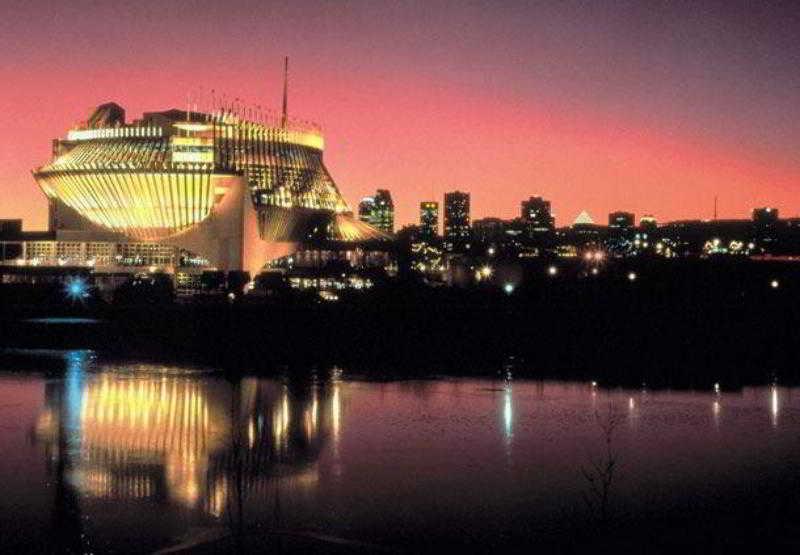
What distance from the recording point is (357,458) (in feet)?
82.9

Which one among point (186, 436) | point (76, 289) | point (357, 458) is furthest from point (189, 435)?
point (76, 289)

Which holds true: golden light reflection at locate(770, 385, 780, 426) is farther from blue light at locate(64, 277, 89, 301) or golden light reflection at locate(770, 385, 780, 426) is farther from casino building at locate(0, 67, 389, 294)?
casino building at locate(0, 67, 389, 294)

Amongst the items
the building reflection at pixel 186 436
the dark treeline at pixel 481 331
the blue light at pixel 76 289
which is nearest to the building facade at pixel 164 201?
the blue light at pixel 76 289

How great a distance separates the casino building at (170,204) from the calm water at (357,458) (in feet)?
208

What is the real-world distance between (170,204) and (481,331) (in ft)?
158

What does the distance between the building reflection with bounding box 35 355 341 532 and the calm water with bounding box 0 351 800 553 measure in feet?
0.25

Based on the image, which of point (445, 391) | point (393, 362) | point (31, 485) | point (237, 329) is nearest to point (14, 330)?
point (237, 329)

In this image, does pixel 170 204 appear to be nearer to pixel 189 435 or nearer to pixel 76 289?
pixel 76 289

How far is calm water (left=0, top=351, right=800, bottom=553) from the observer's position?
19500 mm

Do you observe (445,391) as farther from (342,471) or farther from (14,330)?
(14,330)

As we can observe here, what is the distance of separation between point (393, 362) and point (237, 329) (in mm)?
15188

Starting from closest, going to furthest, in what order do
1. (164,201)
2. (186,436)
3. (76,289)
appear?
(186,436), (76,289), (164,201)

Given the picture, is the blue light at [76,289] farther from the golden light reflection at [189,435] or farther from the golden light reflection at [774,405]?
the golden light reflection at [774,405]

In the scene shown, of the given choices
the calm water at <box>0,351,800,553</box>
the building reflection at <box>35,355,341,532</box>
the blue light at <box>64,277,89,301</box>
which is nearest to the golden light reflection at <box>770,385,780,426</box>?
the calm water at <box>0,351,800,553</box>
